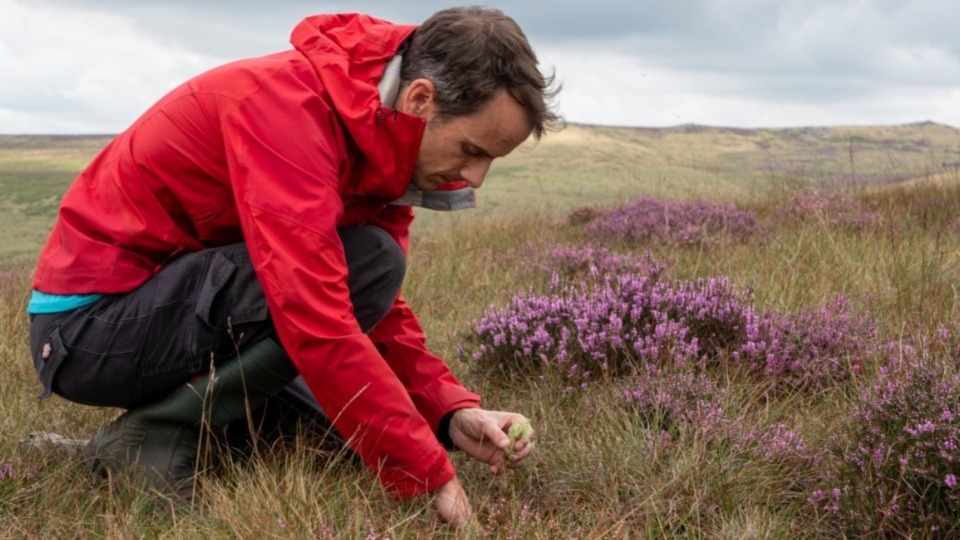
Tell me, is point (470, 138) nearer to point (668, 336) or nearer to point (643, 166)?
point (668, 336)

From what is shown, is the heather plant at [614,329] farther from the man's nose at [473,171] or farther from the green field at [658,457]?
the man's nose at [473,171]

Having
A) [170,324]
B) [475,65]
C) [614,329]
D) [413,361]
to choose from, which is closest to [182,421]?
[170,324]

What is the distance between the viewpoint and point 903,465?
2.24 m

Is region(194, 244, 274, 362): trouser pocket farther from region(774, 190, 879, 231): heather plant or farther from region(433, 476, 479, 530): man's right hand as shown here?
region(774, 190, 879, 231): heather plant

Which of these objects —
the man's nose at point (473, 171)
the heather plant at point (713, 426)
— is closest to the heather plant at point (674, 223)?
the heather plant at point (713, 426)

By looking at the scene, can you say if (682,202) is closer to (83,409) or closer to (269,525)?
(83,409)

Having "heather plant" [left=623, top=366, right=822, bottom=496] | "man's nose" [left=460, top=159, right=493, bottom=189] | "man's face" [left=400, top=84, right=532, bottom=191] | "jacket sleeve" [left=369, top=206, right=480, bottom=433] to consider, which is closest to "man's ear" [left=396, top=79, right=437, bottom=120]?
"man's face" [left=400, top=84, right=532, bottom=191]

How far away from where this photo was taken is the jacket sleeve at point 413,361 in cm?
294

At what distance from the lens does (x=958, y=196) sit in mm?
7848

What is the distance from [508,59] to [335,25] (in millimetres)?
572

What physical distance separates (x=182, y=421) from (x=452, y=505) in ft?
3.18

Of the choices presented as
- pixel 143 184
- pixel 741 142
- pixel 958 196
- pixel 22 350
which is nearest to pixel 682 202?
pixel 958 196

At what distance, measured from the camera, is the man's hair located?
2.45m

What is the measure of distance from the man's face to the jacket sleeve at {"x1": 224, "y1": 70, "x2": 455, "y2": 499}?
284 millimetres
